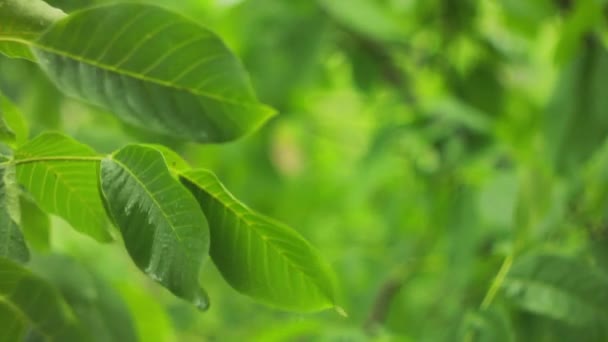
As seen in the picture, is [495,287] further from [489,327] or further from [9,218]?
[9,218]

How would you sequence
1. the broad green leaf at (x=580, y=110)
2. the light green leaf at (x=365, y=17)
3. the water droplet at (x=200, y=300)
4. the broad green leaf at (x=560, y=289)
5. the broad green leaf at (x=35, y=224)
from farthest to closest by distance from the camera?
1. the light green leaf at (x=365, y=17)
2. the broad green leaf at (x=580, y=110)
3. the broad green leaf at (x=560, y=289)
4. the broad green leaf at (x=35, y=224)
5. the water droplet at (x=200, y=300)

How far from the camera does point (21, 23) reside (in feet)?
1.18

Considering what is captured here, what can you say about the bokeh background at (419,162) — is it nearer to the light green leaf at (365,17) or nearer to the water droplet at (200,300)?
the light green leaf at (365,17)

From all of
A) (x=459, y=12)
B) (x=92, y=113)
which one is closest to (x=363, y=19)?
(x=459, y=12)

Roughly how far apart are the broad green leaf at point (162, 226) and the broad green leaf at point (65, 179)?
0.03 m

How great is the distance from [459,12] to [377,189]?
34cm

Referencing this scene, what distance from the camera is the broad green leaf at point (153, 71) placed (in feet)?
1.25

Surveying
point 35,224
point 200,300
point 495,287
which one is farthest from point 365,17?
point 200,300

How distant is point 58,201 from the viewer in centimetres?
38

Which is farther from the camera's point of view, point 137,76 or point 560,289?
point 560,289

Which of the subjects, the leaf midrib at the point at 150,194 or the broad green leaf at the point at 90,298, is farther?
the broad green leaf at the point at 90,298

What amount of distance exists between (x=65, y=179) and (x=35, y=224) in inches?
4.0

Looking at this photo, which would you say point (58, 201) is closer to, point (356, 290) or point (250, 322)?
point (356, 290)

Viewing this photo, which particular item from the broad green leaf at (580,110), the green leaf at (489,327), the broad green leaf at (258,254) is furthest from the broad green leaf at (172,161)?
the broad green leaf at (580,110)
